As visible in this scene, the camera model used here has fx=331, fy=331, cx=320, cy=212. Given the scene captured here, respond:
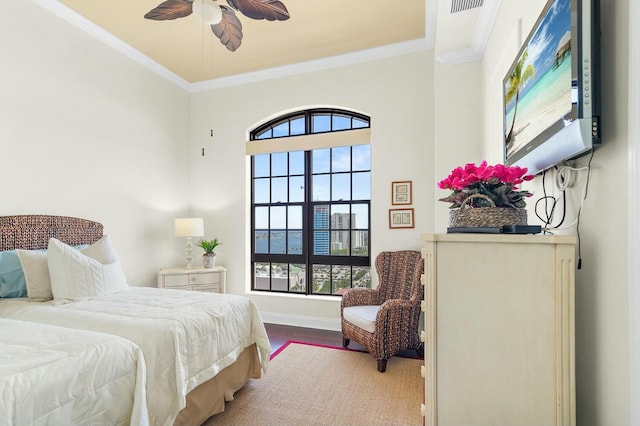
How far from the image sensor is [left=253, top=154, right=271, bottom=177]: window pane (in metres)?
4.54

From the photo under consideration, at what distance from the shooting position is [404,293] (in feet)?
10.8

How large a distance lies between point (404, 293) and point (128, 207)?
3175mm

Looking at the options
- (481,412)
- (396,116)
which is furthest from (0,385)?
(396,116)

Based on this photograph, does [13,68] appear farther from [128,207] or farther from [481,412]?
[481,412]

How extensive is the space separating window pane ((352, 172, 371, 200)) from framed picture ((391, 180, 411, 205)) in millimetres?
351

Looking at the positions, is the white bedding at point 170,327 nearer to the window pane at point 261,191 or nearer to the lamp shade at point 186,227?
the lamp shade at point 186,227

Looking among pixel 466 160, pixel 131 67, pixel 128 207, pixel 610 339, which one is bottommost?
pixel 610 339

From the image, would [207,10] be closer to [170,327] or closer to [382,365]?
[170,327]

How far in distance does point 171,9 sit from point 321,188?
2.40 meters

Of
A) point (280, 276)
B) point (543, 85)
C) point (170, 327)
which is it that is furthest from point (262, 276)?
point (543, 85)

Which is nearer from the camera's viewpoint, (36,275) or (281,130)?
(36,275)

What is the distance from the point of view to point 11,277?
2.46 metres

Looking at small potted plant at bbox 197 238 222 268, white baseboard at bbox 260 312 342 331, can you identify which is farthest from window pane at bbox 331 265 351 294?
small potted plant at bbox 197 238 222 268

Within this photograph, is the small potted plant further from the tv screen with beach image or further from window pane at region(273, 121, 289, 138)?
the tv screen with beach image
